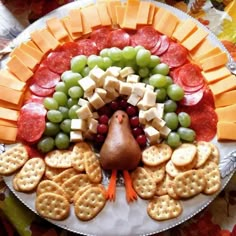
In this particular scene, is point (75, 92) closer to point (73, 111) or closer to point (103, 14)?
point (73, 111)

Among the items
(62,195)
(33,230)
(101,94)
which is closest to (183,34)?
(101,94)

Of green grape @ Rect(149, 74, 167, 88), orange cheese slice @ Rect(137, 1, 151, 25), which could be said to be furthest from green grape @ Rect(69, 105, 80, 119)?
orange cheese slice @ Rect(137, 1, 151, 25)

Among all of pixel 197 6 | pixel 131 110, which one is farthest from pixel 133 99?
pixel 197 6

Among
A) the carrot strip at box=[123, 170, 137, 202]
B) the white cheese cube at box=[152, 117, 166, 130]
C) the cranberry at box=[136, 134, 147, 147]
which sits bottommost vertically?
the carrot strip at box=[123, 170, 137, 202]

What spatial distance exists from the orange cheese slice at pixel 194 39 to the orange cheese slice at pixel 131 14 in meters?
0.16

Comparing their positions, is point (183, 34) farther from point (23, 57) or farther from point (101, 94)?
point (23, 57)

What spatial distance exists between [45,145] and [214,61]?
53cm

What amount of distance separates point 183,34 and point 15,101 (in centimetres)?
52

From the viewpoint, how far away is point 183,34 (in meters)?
1.43

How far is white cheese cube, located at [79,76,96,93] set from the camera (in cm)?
132

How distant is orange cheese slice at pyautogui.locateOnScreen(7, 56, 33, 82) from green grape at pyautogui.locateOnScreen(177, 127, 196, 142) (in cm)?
45

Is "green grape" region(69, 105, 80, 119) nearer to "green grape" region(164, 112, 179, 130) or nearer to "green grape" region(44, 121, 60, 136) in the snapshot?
"green grape" region(44, 121, 60, 136)

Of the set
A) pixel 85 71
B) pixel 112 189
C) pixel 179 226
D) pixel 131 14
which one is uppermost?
pixel 131 14

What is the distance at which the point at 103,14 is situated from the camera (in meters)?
1.47
